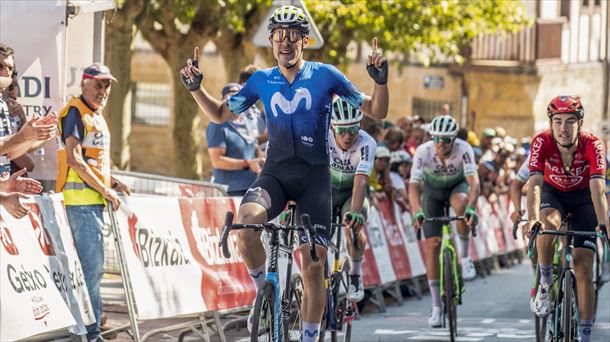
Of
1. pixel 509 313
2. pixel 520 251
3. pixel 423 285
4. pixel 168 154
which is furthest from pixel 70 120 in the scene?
pixel 168 154

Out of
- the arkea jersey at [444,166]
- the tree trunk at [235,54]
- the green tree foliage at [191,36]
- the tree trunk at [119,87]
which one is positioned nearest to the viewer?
the arkea jersey at [444,166]

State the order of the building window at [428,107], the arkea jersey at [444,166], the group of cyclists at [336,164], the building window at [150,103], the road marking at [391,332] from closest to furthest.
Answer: the group of cyclists at [336,164] < the road marking at [391,332] < the arkea jersey at [444,166] < the building window at [150,103] < the building window at [428,107]

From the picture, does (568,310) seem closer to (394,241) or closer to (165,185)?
(165,185)

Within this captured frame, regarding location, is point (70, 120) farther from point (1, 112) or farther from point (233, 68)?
point (233, 68)

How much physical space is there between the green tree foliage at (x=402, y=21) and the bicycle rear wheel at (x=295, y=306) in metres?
16.8

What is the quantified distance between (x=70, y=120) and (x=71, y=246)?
3.68ft

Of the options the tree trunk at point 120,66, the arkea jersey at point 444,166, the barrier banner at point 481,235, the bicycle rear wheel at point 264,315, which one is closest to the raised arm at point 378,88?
the bicycle rear wheel at point 264,315

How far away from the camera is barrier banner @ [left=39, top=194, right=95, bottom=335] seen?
1091 cm

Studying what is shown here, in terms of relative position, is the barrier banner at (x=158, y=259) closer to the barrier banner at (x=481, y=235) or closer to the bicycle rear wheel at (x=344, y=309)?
the bicycle rear wheel at (x=344, y=309)

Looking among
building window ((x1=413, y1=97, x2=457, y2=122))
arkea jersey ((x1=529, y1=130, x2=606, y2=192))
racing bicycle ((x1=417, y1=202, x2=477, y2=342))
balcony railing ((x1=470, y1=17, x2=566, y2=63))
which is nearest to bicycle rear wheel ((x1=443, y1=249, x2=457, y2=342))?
racing bicycle ((x1=417, y1=202, x2=477, y2=342))

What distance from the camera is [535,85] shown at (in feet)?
158

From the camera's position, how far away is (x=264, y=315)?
968 cm

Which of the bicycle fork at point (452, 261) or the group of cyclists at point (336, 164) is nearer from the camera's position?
the group of cyclists at point (336, 164)

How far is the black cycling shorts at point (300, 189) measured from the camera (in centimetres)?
1024
